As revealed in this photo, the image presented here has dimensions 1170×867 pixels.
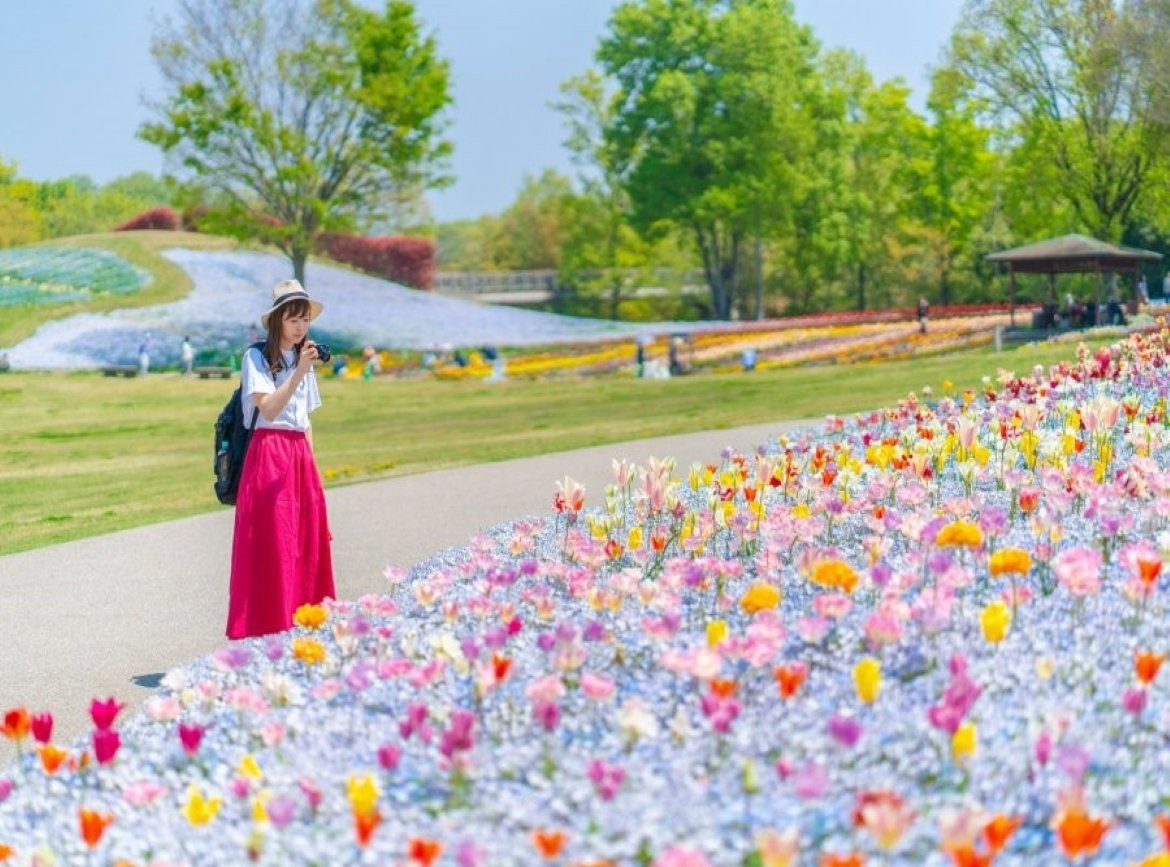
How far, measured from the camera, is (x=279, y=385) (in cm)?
799

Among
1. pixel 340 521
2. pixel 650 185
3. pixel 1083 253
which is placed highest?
pixel 650 185

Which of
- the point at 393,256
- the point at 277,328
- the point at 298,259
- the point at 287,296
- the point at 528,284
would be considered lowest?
the point at 277,328

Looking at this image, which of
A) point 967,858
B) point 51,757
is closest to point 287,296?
point 51,757

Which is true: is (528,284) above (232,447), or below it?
above

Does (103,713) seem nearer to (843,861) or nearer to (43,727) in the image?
(43,727)

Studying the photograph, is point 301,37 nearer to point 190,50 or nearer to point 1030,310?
point 190,50

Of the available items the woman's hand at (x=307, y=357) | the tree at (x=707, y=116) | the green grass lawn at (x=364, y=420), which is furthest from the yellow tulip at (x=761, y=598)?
the tree at (x=707, y=116)

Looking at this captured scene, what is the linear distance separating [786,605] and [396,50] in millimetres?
37898

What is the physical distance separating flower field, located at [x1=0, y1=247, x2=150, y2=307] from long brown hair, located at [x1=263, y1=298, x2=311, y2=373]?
42703 millimetres

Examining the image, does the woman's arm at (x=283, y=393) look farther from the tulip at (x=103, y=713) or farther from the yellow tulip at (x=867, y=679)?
the yellow tulip at (x=867, y=679)

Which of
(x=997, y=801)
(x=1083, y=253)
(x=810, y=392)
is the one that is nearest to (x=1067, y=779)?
(x=997, y=801)

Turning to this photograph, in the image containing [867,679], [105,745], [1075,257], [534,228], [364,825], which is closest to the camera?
[364,825]

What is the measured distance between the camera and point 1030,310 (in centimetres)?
4569

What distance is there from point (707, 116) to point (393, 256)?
52.8ft
